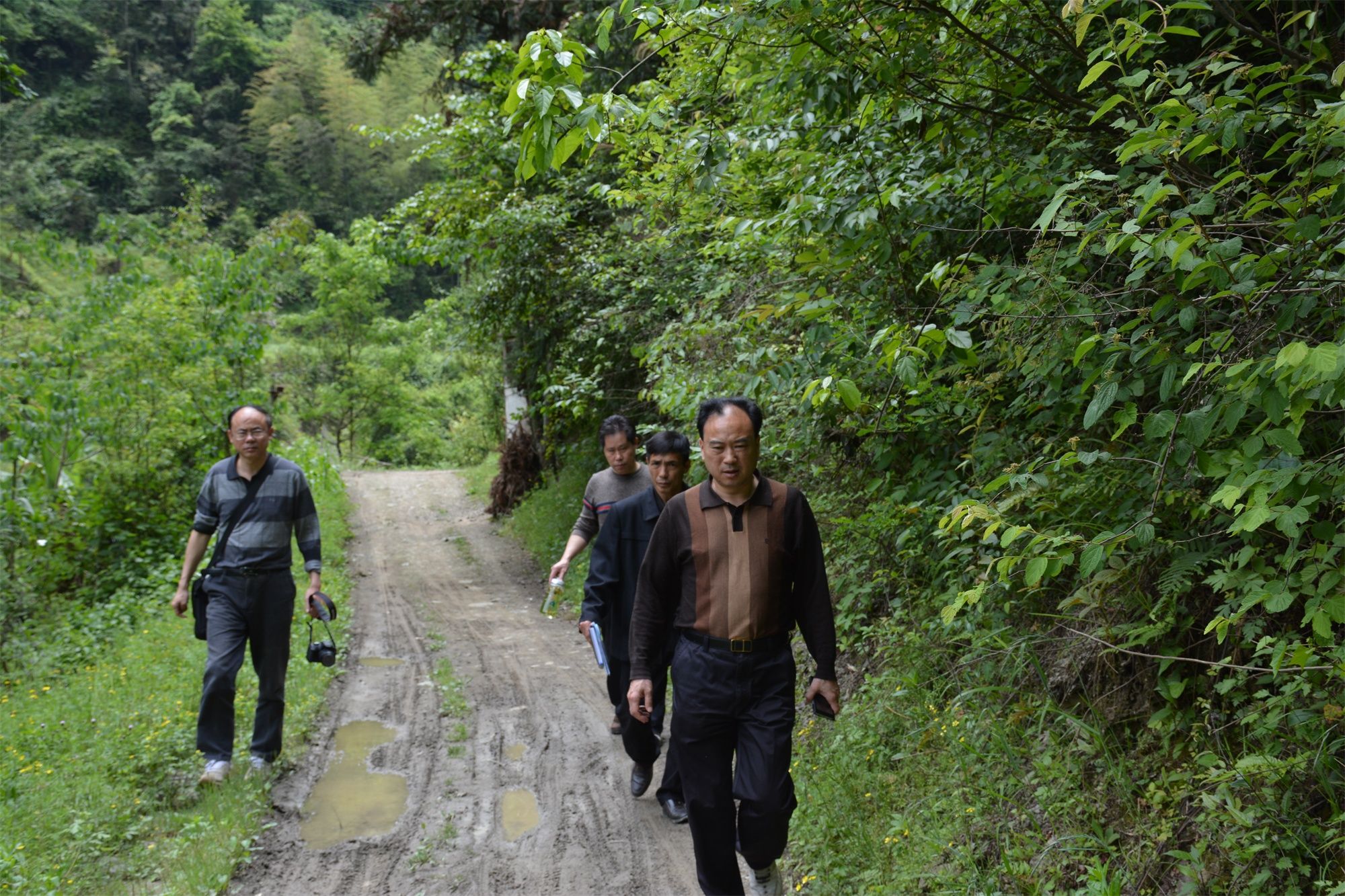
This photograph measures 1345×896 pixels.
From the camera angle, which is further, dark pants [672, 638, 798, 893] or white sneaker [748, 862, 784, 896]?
white sneaker [748, 862, 784, 896]

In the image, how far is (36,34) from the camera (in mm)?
53938

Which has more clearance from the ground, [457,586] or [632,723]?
[632,723]

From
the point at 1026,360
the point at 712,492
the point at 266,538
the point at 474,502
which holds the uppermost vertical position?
the point at 1026,360

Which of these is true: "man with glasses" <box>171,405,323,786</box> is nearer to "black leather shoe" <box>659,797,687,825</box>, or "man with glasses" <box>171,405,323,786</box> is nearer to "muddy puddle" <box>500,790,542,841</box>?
"muddy puddle" <box>500,790,542,841</box>

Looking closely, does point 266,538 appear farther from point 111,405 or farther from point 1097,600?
point 111,405

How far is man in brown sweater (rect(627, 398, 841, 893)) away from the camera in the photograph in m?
3.73

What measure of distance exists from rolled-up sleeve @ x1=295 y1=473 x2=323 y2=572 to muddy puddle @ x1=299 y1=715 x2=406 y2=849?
1.31 metres

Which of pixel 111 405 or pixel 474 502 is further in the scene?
pixel 474 502

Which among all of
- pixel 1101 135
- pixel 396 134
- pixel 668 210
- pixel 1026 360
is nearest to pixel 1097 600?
pixel 1026 360

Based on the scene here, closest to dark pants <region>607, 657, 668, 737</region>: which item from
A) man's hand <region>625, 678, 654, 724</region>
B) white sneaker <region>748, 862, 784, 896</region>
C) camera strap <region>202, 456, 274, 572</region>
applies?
man's hand <region>625, 678, 654, 724</region>

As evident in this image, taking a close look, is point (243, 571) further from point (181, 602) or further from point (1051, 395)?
point (1051, 395)

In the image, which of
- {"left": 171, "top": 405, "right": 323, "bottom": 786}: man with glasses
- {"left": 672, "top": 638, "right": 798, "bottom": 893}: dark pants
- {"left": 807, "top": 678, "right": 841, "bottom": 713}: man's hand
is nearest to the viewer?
{"left": 672, "top": 638, "right": 798, "bottom": 893}: dark pants

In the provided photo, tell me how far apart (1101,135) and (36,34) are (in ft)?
216

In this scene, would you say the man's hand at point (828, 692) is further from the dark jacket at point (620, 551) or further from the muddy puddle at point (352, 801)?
the muddy puddle at point (352, 801)
